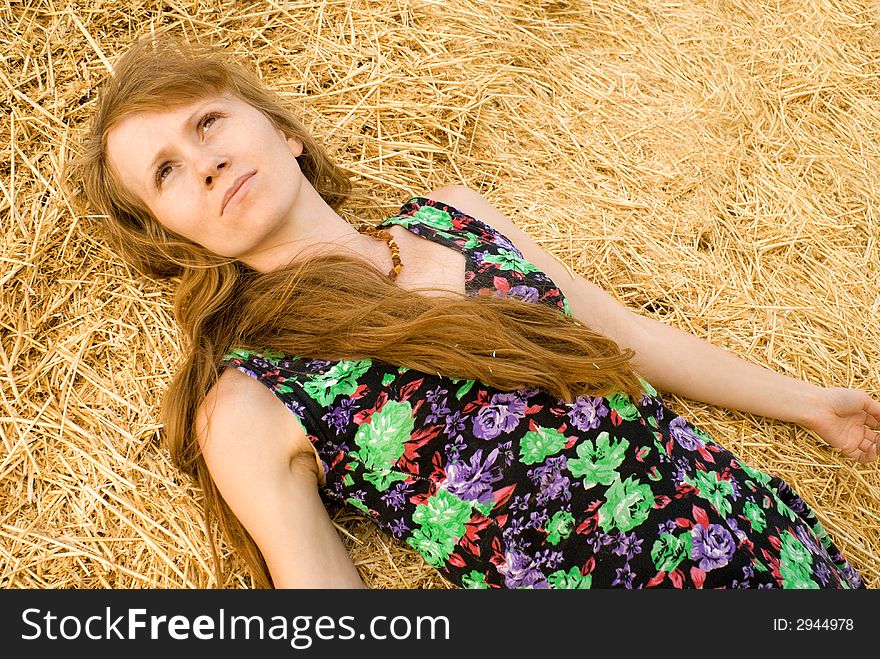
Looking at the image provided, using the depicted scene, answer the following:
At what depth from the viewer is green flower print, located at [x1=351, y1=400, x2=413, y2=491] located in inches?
65.0

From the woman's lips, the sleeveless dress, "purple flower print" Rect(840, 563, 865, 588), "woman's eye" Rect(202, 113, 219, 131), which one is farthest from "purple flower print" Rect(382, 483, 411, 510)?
"purple flower print" Rect(840, 563, 865, 588)

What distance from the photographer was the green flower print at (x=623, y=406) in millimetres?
1743

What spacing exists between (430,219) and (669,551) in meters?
0.98

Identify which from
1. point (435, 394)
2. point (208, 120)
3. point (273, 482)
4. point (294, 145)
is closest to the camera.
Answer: point (273, 482)

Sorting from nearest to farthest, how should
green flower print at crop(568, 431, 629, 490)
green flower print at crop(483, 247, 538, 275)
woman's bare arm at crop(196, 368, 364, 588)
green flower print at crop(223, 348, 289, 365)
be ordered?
woman's bare arm at crop(196, 368, 364, 588), green flower print at crop(568, 431, 629, 490), green flower print at crop(223, 348, 289, 365), green flower print at crop(483, 247, 538, 275)

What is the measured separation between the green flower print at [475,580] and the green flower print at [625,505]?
0.29 m

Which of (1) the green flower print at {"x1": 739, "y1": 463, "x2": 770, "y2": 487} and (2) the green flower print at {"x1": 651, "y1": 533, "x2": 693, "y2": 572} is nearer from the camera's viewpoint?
(2) the green flower print at {"x1": 651, "y1": 533, "x2": 693, "y2": 572}

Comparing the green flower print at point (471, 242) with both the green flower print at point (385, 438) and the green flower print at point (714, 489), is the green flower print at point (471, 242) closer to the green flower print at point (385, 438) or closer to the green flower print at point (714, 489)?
the green flower print at point (385, 438)

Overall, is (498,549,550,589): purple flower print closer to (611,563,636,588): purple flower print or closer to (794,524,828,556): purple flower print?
(611,563,636,588): purple flower print

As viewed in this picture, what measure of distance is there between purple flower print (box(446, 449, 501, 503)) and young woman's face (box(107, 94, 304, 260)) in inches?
27.7

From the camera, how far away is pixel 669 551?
5.33 ft

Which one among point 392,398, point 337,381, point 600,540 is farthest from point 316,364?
point 600,540

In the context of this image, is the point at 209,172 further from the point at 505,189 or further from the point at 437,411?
the point at 505,189

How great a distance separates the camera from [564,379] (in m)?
1.69
